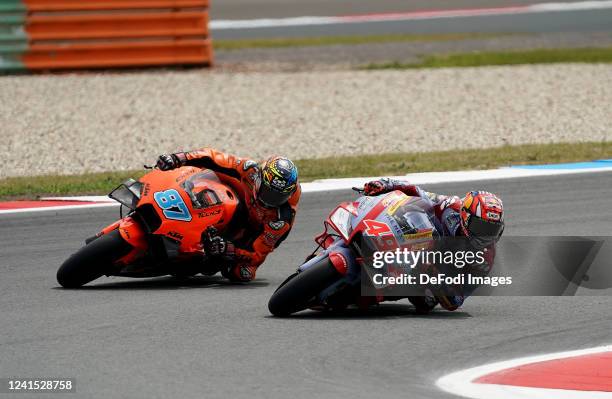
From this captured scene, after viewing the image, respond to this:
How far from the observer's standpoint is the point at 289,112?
59.2ft

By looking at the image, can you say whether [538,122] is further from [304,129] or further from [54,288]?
[54,288]

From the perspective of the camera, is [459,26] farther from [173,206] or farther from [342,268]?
[342,268]

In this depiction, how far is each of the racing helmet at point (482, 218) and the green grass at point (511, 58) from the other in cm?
1395

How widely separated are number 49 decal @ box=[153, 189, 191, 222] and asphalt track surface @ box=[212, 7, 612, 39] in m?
16.9

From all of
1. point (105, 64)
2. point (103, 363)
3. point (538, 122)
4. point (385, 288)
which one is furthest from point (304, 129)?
point (103, 363)

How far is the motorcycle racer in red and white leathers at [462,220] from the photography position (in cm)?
750

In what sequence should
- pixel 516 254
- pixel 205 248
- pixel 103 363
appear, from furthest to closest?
pixel 516 254, pixel 205 248, pixel 103 363

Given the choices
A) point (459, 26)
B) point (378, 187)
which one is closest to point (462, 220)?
point (378, 187)

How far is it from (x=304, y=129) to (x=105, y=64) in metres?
4.74

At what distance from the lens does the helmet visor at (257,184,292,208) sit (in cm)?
879

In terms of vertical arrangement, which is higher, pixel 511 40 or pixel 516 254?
pixel 511 40

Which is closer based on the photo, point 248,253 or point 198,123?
point 248,253

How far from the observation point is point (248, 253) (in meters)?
9.18

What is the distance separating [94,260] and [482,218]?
10.1 feet
